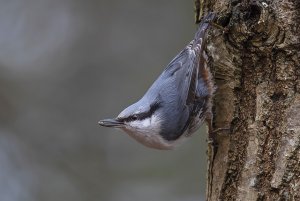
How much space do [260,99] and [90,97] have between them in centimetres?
281


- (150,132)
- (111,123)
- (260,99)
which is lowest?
(150,132)

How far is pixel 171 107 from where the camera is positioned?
363cm

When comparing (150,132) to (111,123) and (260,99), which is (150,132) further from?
(260,99)

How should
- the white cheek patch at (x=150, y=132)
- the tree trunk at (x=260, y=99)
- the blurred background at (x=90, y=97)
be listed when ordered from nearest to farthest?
the tree trunk at (x=260, y=99) → the white cheek patch at (x=150, y=132) → the blurred background at (x=90, y=97)

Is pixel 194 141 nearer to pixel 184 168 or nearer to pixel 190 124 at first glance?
pixel 184 168

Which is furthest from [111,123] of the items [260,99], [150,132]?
[260,99]

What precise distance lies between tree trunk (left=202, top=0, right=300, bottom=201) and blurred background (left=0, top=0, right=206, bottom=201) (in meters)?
2.24

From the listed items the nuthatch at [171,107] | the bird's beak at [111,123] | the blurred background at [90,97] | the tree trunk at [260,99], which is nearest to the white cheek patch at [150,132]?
the nuthatch at [171,107]

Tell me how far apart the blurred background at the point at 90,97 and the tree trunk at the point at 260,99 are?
2240 millimetres

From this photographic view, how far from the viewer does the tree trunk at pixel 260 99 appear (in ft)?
8.50

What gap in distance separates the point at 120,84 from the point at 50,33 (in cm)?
82

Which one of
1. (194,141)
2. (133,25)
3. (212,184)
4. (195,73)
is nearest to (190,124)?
(195,73)

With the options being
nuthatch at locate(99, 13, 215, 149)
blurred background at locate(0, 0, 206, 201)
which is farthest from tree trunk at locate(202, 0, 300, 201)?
blurred background at locate(0, 0, 206, 201)

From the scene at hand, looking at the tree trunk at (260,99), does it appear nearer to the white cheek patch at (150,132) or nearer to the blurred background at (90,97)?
the white cheek patch at (150,132)
